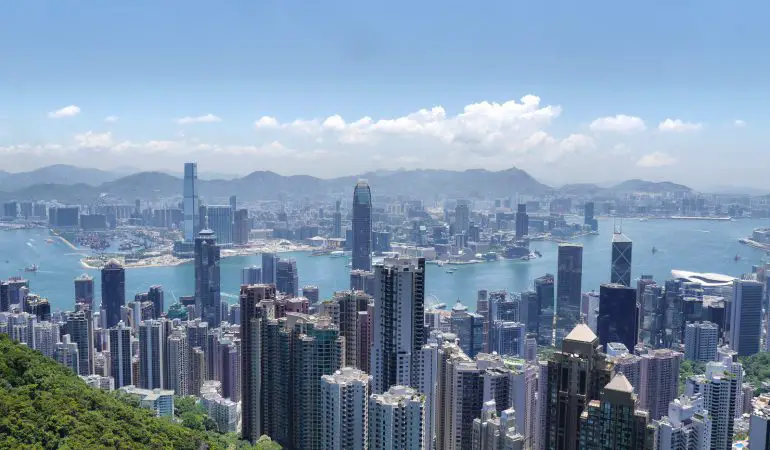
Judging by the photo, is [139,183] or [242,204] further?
[139,183]

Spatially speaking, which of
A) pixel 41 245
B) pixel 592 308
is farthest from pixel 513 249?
pixel 41 245

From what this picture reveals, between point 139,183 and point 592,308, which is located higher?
point 139,183

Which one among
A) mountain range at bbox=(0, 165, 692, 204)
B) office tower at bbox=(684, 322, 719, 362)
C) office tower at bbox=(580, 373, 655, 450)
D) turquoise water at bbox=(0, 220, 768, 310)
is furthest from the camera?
mountain range at bbox=(0, 165, 692, 204)

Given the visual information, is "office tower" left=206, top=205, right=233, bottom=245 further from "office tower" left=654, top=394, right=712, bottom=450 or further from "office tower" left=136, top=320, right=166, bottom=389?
"office tower" left=654, top=394, right=712, bottom=450

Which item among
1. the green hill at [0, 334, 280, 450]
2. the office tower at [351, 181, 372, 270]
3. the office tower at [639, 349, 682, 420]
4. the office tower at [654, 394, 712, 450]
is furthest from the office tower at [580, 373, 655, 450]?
the office tower at [351, 181, 372, 270]

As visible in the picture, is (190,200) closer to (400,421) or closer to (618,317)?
(618,317)

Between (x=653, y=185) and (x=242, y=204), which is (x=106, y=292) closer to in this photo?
(x=242, y=204)

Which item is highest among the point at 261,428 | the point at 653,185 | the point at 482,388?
the point at 653,185
